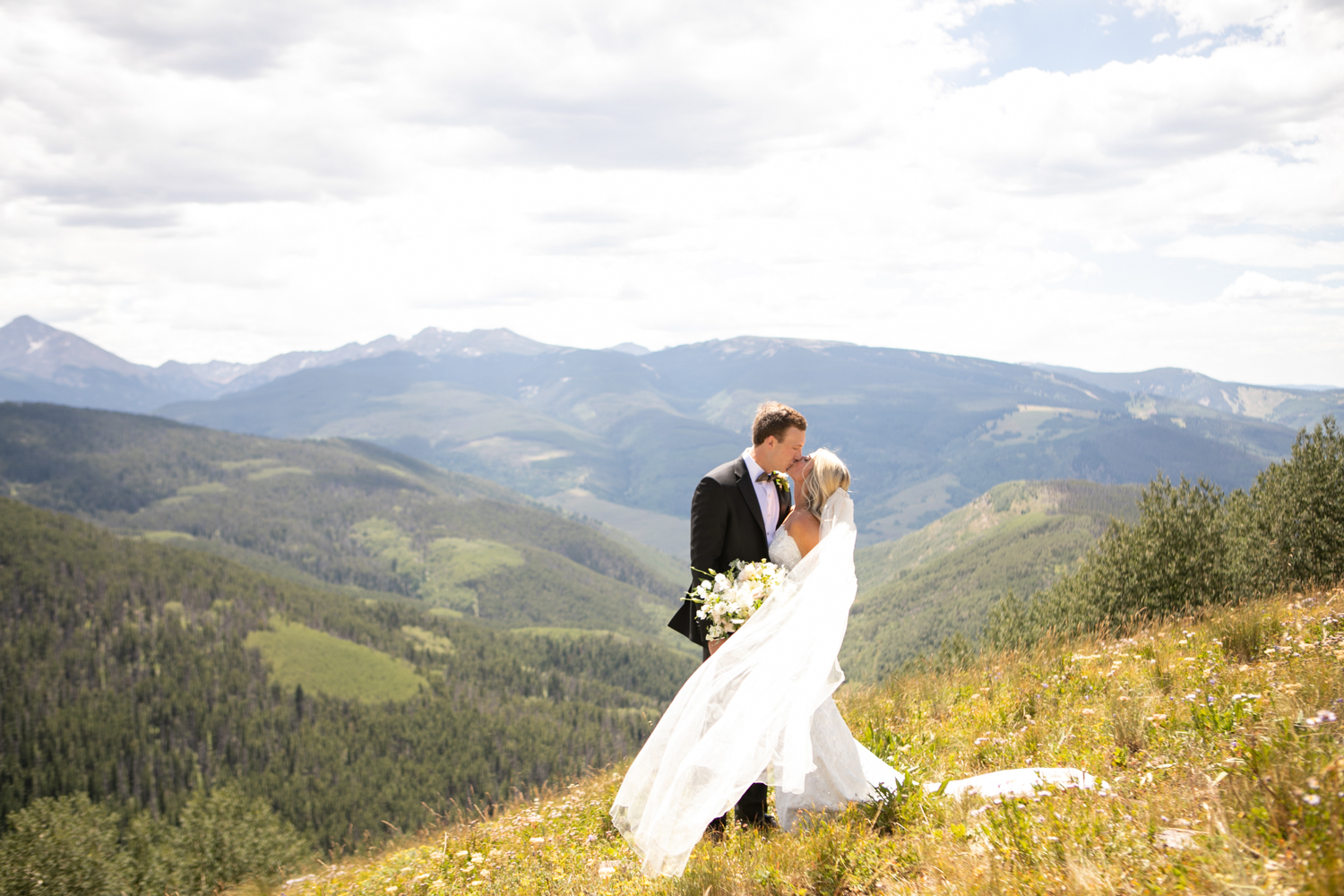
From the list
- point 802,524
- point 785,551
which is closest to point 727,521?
point 785,551

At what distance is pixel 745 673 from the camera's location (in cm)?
652

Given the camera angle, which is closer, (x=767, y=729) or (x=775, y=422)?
(x=767, y=729)

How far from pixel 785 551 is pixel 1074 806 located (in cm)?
310

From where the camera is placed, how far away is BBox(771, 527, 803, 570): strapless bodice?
707 centimetres

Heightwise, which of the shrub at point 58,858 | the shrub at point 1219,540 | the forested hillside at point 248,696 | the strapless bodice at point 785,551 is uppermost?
the strapless bodice at point 785,551

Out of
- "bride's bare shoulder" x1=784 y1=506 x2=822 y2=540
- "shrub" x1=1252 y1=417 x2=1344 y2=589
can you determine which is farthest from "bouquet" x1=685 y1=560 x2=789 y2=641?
"shrub" x1=1252 y1=417 x2=1344 y2=589

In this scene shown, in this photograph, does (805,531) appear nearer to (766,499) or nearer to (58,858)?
(766,499)

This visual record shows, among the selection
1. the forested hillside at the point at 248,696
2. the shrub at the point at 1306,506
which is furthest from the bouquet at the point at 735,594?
the forested hillside at the point at 248,696

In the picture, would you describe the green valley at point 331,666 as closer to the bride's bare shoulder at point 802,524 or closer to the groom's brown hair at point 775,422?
the bride's bare shoulder at point 802,524

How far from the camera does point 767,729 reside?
611 cm

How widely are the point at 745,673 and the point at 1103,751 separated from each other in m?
3.21

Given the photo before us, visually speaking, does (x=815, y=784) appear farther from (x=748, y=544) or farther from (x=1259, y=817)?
(x=1259, y=817)

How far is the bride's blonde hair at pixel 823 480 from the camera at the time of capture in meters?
7.00

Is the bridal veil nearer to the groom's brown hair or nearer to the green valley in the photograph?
the groom's brown hair
